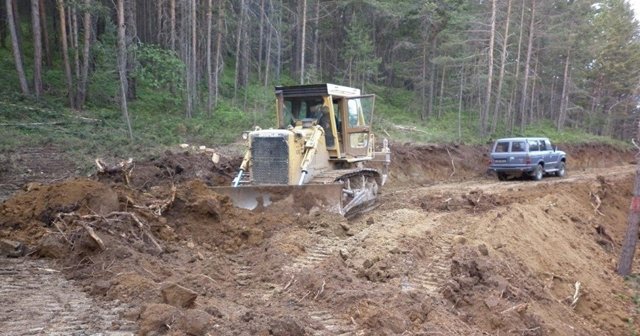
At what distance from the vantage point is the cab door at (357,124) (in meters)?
12.3

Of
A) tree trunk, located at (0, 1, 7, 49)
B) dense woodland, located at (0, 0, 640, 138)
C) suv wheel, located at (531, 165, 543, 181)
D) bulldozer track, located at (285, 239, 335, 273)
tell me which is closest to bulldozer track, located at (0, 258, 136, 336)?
bulldozer track, located at (285, 239, 335, 273)

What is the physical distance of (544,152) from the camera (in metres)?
20.5

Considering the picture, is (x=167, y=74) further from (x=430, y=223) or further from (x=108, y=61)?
(x=430, y=223)

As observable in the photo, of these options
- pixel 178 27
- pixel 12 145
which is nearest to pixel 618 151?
pixel 178 27

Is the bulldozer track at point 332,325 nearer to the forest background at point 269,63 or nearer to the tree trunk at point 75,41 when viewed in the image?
the forest background at point 269,63

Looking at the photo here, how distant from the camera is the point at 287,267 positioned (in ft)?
23.7

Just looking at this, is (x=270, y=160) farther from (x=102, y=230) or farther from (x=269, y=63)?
(x=269, y=63)

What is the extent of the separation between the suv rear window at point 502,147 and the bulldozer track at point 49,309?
17.4 meters

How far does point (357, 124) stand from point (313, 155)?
2099 mm

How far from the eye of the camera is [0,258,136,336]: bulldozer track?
4.62 meters

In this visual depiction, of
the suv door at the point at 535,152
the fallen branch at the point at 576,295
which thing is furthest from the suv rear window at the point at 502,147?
the fallen branch at the point at 576,295

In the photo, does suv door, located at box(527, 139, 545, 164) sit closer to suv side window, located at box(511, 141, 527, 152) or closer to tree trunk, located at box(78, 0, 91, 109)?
suv side window, located at box(511, 141, 527, 152)

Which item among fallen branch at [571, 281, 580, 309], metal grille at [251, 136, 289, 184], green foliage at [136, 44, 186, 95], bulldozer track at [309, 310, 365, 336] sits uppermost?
green foliage at [136, 44, 186, 95]

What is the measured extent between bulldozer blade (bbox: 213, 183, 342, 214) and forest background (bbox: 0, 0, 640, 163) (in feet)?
25.4
